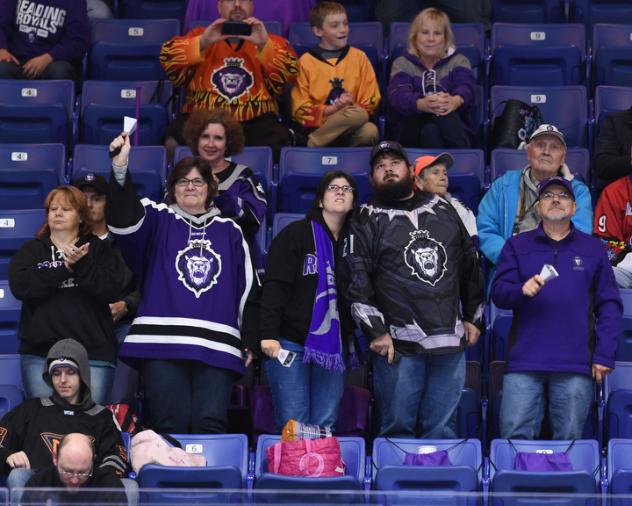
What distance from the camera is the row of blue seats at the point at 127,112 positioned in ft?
30.9

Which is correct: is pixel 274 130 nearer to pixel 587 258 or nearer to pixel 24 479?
pixel 587 258

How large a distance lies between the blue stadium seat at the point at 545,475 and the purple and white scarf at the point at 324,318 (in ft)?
2.63

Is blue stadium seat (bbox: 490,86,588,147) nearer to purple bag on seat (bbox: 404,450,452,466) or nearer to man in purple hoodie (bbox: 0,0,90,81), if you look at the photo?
man in purple hoodie (bbox: 0,0,90,81)

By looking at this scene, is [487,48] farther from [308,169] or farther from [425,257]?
[425,257]

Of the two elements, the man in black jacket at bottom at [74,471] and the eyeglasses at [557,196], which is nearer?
the man in black jacket at bottom at [74,471]

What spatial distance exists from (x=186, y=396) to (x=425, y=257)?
3.95 ft

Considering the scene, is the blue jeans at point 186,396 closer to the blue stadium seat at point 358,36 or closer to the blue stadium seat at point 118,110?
the blue stadium seat at point 118,110

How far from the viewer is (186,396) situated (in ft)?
23.5

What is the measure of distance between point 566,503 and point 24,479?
219cm

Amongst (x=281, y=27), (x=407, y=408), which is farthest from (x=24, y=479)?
(x=281, y=27)

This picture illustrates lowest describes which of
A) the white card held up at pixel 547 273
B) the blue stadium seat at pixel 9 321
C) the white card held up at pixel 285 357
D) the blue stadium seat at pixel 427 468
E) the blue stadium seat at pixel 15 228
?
the blue stadium seat at pixel 427 468

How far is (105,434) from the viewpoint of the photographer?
6.74 meters

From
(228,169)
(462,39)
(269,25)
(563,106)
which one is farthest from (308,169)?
(462,39)

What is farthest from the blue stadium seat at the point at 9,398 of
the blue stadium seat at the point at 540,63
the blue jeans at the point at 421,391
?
the blue stadium seat at the point at 540,63
